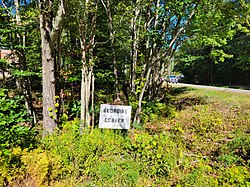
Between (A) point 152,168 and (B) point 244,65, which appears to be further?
(B) point 244,65

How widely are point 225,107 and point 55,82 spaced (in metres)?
7.19

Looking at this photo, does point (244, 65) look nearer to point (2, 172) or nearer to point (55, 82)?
point (55, 82)

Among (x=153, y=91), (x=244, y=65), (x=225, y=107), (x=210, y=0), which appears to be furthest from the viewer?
(x=244, y=65)

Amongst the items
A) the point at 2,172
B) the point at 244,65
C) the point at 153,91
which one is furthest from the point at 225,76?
the point at 2,172

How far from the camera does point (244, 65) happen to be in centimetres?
1716

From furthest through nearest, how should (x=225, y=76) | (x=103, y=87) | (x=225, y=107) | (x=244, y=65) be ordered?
(x=225, y=76), (x=244, y=65), (x=103, y=87), (x=225, y=107)

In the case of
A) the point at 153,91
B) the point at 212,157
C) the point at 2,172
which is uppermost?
the point at 153,91

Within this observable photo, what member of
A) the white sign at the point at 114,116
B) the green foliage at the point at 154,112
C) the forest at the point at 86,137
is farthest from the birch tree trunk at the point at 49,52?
the green foliage at the point at 154,112

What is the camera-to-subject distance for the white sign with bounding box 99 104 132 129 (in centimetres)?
374

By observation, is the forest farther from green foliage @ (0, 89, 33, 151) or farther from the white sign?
the white sign

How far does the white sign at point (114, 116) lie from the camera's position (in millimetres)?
3743

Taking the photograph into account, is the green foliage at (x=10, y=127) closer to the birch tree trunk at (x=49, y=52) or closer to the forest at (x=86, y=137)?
the forest at (x=86, y=137)

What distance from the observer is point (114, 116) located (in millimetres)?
3830

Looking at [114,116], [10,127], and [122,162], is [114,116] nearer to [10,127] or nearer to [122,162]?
[122,162]
